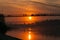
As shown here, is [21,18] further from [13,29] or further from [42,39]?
[42,39]

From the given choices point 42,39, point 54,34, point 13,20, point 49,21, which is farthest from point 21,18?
point 42,39

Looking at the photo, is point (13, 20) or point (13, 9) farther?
point (13, 9)

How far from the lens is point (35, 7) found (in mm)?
25250

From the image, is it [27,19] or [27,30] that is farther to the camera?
[27,19]

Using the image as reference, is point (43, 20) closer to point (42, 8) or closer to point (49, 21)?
point (49, 21)

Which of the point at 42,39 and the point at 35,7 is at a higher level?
the point at 35,7

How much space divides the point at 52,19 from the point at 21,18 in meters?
2.65

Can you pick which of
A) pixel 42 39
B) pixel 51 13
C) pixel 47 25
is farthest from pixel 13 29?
pixel 51 13

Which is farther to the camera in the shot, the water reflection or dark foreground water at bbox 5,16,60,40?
the water reflection

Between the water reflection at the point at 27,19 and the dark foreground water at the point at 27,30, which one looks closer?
the dark foreground water at the point at 27,30

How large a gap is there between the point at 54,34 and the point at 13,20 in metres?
6.30

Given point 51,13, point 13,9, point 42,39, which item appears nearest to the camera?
point 42,39

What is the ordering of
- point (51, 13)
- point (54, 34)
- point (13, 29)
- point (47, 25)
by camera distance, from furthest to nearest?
point (51, 13), point (47, 25), point (13, 29), point (54, 34)

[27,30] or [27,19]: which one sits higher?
[27,19]
